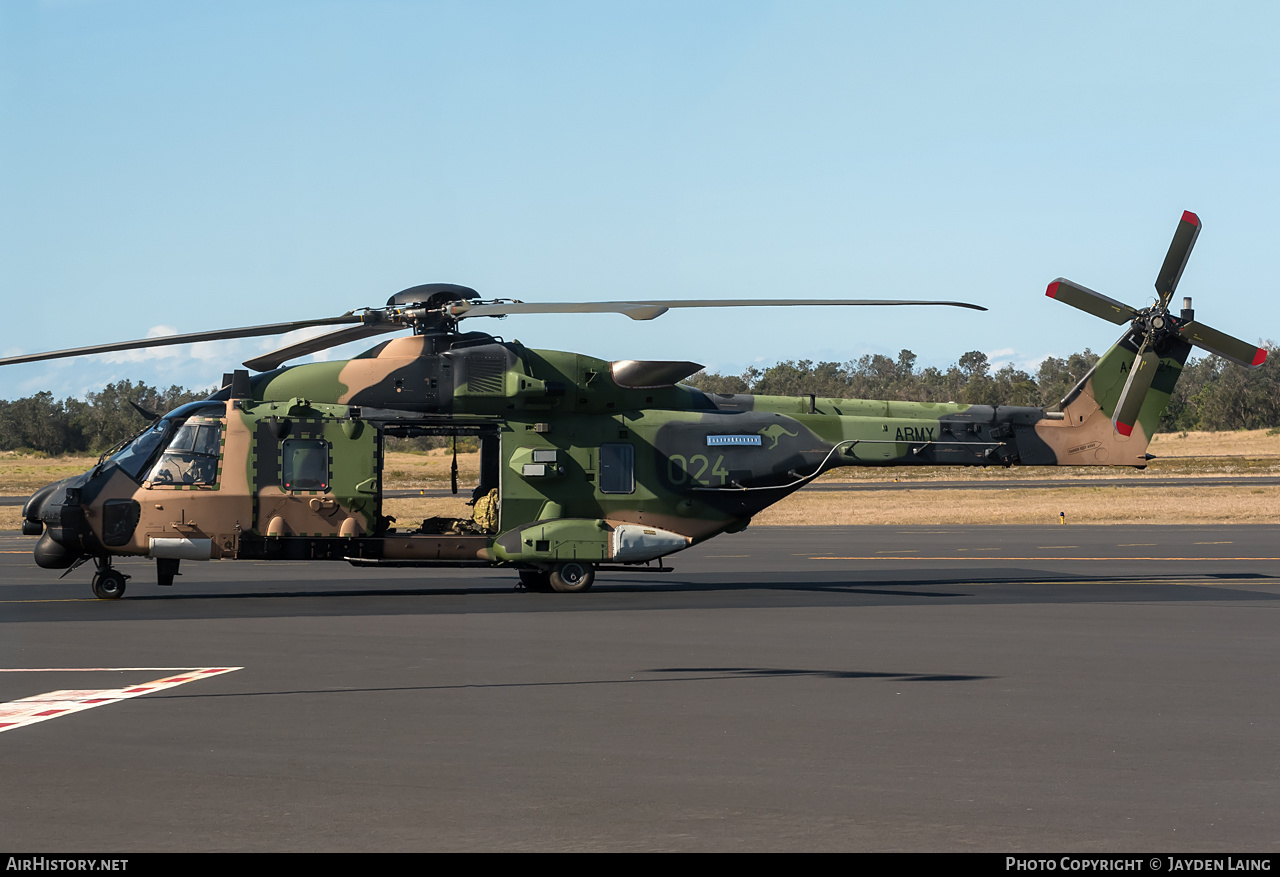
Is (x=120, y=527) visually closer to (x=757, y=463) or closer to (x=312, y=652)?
(x=312, y=652)

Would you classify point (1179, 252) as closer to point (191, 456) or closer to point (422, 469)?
point (191, 456)

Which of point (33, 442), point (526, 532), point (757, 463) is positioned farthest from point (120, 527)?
point (33, 442)

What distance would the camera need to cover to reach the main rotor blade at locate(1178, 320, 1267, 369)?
76.3ft

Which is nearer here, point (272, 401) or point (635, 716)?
point (635, 716)

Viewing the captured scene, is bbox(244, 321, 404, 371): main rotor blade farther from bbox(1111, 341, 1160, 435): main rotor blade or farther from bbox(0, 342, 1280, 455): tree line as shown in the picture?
bbox(0, 342, 1280, 455): tree line

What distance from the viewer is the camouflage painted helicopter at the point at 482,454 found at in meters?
19.9

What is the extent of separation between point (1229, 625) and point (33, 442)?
123 meters

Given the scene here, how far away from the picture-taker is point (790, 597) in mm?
20172

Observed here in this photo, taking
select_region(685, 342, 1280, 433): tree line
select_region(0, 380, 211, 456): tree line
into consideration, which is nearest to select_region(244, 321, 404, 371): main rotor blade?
select_region(685, 342, 1280, 433): tree line

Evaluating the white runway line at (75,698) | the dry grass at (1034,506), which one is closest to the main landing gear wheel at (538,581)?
the white runway line at (75,698)

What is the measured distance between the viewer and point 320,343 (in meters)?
20.3

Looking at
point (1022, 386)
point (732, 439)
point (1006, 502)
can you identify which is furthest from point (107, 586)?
point (1022, 386)

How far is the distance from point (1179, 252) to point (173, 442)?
18.2m
